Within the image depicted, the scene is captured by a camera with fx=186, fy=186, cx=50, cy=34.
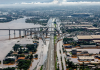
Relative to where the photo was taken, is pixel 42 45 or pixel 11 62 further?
pixel 42 45

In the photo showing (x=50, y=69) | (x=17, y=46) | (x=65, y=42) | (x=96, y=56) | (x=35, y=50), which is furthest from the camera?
(x=65, y=42)

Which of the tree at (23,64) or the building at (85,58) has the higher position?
the building at (85,58)

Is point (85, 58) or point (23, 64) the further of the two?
point (85, 58)

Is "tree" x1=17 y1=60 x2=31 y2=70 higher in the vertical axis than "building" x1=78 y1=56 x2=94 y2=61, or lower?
lower

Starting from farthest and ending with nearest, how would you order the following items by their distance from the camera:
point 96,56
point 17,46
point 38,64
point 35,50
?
1. point 17,46
2. point 35,50
3. point 96,56
4. point 38,64

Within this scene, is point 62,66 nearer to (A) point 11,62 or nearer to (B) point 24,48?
(A) point 11,62

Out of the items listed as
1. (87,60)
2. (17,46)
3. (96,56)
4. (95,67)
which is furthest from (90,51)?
(17,46)

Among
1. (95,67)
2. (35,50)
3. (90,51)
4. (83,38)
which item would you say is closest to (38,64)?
(35,50)

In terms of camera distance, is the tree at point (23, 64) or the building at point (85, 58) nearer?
the tree at point (23, 64)

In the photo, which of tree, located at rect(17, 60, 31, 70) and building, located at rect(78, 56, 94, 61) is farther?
building, located at rect(78, 56, 94, 61)
